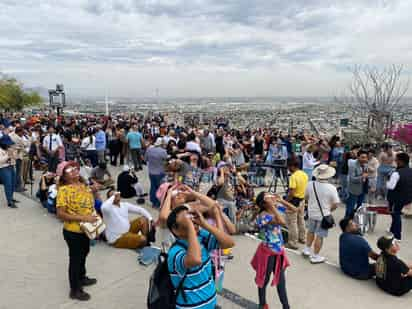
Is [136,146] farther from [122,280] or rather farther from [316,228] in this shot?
[316,228]

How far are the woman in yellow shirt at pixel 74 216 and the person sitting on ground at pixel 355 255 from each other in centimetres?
304

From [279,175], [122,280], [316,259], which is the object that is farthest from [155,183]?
[316,259]

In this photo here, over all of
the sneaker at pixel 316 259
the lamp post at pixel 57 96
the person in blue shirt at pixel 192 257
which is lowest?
the sneaker at pixel 316 259

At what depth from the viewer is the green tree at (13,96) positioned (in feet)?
108

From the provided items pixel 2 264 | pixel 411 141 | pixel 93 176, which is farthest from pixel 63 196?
pixel 411 141

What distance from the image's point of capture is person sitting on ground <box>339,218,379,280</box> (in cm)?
409

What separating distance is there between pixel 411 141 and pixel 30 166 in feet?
38.4

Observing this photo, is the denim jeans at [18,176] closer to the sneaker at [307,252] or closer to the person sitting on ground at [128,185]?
the person sitting on ground at [128,185]

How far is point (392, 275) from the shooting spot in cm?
376

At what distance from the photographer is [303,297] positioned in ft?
12.2

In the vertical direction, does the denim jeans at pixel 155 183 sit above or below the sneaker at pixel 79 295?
above

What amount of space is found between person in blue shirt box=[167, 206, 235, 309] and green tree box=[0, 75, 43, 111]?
35.7m

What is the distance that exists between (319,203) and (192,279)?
9.54 ft

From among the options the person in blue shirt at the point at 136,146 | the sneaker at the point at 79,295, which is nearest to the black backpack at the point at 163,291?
the sneaker at the point at 79,295
